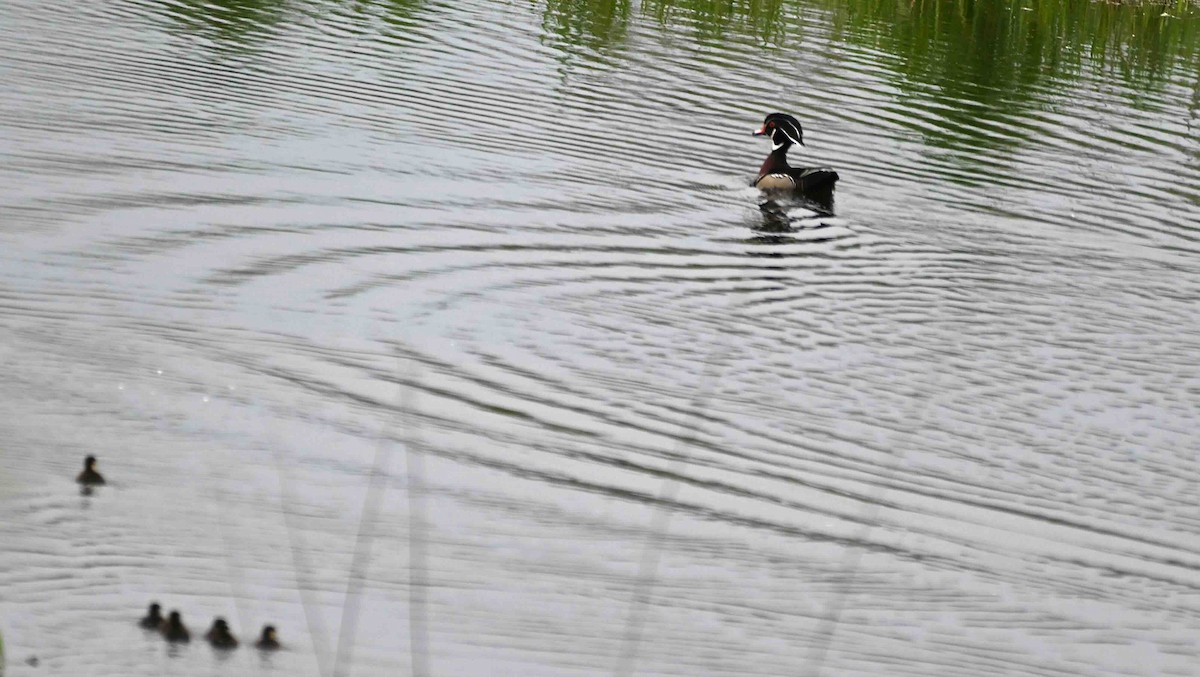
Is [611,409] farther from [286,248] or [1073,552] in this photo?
[286,248]

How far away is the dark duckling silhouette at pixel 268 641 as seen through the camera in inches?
227

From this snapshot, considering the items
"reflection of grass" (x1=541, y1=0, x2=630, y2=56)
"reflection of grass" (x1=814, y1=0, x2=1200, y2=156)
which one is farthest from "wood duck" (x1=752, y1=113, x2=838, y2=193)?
"reflection of grass" (x1=541, y1=0, x2=630, y2=56)

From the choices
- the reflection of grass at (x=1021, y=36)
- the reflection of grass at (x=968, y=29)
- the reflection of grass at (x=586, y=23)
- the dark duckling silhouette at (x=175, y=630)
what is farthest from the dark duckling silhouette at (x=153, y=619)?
the reflection of grass at (x=1021, y=36)

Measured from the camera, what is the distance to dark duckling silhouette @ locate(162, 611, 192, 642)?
5758 millimetres

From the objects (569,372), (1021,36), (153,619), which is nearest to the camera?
(153,619)

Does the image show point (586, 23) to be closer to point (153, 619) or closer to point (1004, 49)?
point (1004, 49)

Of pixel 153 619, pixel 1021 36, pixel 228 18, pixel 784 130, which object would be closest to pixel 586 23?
pixel 228 18

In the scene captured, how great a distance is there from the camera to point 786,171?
15.5m

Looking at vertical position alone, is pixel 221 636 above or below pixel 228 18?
below

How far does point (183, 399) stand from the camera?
8.45m

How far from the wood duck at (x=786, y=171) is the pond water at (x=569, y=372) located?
39 cm

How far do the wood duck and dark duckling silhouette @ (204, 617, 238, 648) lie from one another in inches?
401

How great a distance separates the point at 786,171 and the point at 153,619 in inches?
411

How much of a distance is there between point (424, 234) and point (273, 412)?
4.26 metres
